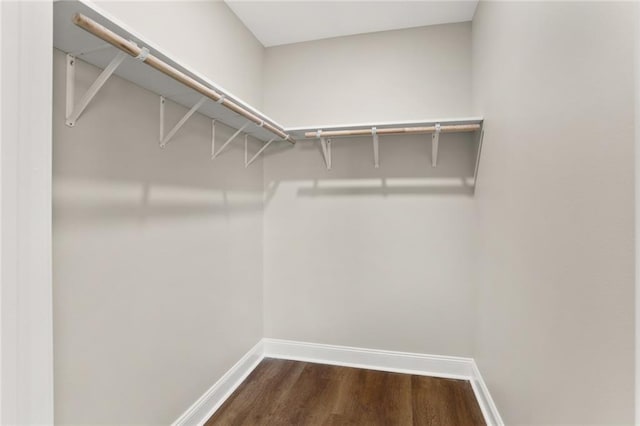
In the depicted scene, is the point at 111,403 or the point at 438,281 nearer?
the point at 111,403

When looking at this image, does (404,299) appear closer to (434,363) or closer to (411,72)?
(434,363)

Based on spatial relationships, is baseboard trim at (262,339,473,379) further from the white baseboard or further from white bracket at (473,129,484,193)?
white bracket at (473,129,484,193)

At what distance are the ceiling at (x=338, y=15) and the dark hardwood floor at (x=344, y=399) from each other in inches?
96.4

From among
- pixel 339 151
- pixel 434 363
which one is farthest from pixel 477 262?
pixel 339 151

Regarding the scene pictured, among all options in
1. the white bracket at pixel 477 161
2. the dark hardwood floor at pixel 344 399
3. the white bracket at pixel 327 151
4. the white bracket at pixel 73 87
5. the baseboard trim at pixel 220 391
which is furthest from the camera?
the white bracket at pixel 327 151

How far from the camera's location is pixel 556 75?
1003mm

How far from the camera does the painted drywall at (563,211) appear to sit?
714 millimetres

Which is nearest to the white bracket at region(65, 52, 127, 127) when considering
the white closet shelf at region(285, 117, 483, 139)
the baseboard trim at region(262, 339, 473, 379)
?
the white closet shelf at region(285, 117, 483, 139)

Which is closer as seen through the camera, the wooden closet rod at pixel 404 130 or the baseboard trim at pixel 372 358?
the wooden closet rod at pixel 404 130

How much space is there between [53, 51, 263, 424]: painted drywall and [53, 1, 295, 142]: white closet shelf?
57mm

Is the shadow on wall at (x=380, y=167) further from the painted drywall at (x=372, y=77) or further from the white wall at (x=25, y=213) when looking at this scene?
the white wall at (x=25, y=213)

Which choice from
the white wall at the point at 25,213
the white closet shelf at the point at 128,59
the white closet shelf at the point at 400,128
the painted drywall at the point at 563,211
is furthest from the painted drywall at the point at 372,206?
the white wall at the point at 25,213

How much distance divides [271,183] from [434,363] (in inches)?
70.0

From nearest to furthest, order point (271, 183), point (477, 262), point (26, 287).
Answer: point (26, 287)
point (477, 262)
point (271, 183)
